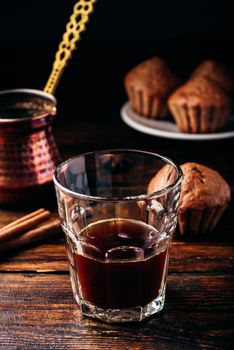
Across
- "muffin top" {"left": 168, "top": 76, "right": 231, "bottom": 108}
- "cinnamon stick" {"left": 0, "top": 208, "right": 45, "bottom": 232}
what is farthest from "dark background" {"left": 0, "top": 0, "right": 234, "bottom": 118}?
"cinnamon stick" {"left": 0, "top": 208, "right": 45, "bottom": 232}

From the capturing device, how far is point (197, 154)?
161cm

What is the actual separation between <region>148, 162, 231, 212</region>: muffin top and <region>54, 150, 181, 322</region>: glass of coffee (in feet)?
0.41

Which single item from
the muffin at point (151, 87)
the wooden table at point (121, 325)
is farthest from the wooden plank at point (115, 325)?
the muffin at point (151, 87)

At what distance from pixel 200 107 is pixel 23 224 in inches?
27.7

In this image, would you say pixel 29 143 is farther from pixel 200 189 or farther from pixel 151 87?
pixel 151 87

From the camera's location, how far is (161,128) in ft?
5.71

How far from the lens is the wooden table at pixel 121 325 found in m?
0.91

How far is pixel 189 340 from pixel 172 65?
1.27 m

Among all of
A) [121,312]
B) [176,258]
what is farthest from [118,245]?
[176,258]

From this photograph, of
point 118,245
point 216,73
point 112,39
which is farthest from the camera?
point 112,39

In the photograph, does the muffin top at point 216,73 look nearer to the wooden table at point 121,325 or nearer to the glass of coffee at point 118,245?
the wooden table at point 121,325

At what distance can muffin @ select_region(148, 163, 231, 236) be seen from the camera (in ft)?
3.77

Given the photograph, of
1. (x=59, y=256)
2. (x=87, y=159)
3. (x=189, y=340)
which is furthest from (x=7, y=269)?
(x=189, y=340)

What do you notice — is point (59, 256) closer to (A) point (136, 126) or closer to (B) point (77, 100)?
(A) point (136, 126)
